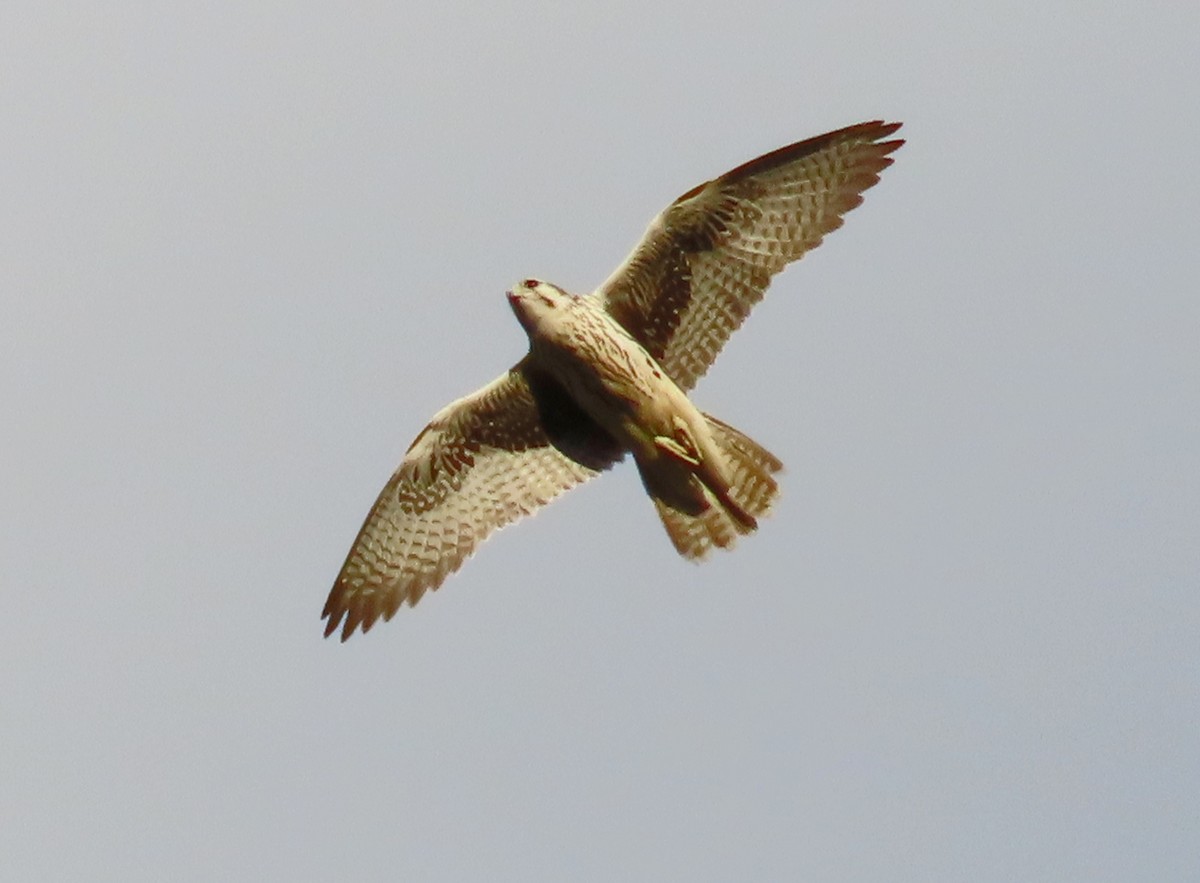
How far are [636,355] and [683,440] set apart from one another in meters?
0.63

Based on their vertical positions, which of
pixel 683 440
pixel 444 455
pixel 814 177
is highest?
pixel 814 177

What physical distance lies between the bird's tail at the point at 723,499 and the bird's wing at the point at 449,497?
2.49 ft

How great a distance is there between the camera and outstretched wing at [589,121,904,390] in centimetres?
1277

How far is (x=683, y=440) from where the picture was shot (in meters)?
12.5

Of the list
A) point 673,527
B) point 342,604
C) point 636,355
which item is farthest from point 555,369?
point 342,604

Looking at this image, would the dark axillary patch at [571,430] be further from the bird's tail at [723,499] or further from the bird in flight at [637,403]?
the bird's tail at [723,499]

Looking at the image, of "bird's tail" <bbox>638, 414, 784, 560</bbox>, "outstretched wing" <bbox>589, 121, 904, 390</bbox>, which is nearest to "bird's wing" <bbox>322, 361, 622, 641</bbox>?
"bird's tail" <bbox>638, 414, 784, 560</bbox>

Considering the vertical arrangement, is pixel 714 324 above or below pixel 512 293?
above

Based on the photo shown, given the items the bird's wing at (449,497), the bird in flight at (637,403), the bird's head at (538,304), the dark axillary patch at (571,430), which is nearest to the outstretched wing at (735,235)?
the bird in flight at (637,403)

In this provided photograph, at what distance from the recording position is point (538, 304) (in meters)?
12.4

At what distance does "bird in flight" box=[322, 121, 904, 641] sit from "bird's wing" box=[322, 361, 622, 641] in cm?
1

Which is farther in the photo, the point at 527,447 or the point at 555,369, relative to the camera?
the point at 527,447

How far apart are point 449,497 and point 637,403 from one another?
1.92 meters

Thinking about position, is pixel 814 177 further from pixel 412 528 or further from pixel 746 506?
pixel 412 528
